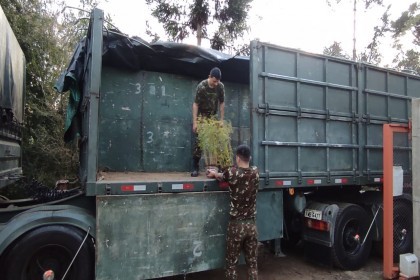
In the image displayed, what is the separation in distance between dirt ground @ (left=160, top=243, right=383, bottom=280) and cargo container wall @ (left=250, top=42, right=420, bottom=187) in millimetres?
1347

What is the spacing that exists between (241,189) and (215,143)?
741 mm

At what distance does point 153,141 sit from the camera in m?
5.62

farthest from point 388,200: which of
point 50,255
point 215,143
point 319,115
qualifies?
point 50,255

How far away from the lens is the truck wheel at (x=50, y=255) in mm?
3121

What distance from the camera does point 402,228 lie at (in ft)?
18.4

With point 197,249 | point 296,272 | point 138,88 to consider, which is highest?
point 138,88

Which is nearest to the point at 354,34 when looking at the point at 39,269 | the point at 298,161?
the point at 298,161

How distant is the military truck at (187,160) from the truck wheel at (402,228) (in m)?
0.03

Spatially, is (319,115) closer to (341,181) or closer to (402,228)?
(341,181)

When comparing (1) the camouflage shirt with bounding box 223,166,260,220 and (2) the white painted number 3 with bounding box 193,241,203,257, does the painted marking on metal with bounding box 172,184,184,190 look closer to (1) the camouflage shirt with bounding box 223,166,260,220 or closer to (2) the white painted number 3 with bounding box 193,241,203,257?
(1) the camouflage shirt with bounding box 223,166,260,220

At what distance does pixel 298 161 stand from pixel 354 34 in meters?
14.8

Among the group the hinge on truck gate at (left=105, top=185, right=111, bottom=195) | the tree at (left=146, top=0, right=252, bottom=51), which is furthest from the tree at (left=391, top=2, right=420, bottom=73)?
the hinge on truck gate at (left=105, top=185, right=111, bottom=195)

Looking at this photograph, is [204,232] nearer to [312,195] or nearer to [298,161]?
[298,161]

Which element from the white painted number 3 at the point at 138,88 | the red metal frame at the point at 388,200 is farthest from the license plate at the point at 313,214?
the white painted number 3 at the point at 138,88
